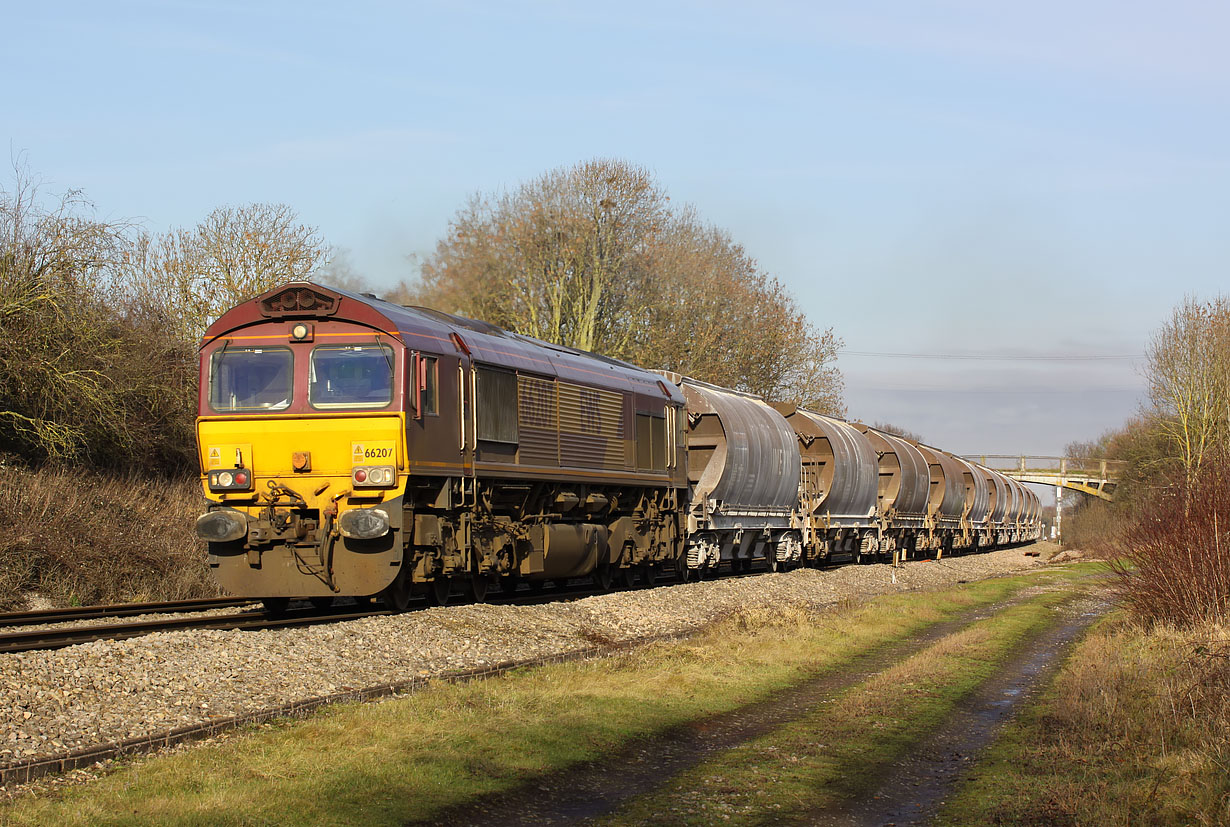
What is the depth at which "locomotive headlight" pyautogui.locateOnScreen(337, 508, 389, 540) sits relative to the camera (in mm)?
14586

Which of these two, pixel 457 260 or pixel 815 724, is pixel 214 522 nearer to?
pixel 815 724

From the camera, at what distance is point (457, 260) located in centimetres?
4944

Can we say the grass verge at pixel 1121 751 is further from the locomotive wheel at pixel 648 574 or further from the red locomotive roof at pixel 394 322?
the locomotive wheel at pixel 648 574

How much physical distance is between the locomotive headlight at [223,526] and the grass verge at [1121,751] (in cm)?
938

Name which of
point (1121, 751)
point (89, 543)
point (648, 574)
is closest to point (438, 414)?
point (89, 543)

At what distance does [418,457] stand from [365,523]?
120 cm

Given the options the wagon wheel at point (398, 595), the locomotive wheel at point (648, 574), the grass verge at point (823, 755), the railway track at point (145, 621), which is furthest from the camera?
the locomotive wheel at point (648, 574)

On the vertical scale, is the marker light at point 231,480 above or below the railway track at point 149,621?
above

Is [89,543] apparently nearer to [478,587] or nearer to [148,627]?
[148,627]

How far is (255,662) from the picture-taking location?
11641mm

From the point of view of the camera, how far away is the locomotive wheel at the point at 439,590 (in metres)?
17.1

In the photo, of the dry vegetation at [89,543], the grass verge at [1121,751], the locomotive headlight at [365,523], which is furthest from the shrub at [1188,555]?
the dry vegetation at [89,543]

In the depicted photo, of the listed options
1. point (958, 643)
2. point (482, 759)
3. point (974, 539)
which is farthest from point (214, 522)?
point (974, 539)

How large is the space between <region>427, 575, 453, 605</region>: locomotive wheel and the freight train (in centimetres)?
4
